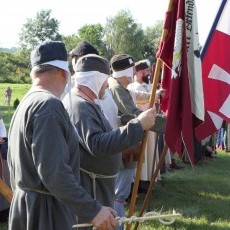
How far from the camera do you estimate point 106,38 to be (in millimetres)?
86375

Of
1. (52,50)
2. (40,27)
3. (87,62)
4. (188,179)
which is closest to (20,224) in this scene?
(52,50)

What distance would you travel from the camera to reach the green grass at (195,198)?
227 inches

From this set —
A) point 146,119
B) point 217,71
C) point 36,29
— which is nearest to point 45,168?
point 146,119

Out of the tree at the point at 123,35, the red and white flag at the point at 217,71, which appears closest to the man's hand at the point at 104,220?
the red and white flag at the point at 217,71

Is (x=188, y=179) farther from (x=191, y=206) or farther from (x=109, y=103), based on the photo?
(x=109, y=103)

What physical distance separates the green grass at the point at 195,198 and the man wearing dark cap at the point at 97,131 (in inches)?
83.6

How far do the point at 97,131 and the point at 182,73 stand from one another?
0.97m

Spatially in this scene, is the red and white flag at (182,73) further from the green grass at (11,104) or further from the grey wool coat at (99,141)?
the green grass at (11,104)

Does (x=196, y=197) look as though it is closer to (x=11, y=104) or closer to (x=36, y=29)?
(x=11, y=104)

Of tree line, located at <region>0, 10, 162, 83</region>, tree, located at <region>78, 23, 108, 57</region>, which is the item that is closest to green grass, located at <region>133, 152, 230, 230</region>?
tree line, located at <region>0, 10, 162, 83</region>

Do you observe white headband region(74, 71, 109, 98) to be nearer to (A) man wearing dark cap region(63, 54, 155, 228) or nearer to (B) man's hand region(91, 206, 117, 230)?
(A) man wearing dark cap region(63, 54, 155, 228)

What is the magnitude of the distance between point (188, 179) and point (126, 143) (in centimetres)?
587

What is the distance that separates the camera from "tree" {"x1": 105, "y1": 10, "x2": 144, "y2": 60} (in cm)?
8235

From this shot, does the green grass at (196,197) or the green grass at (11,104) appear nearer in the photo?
the green grass at (196,197)
